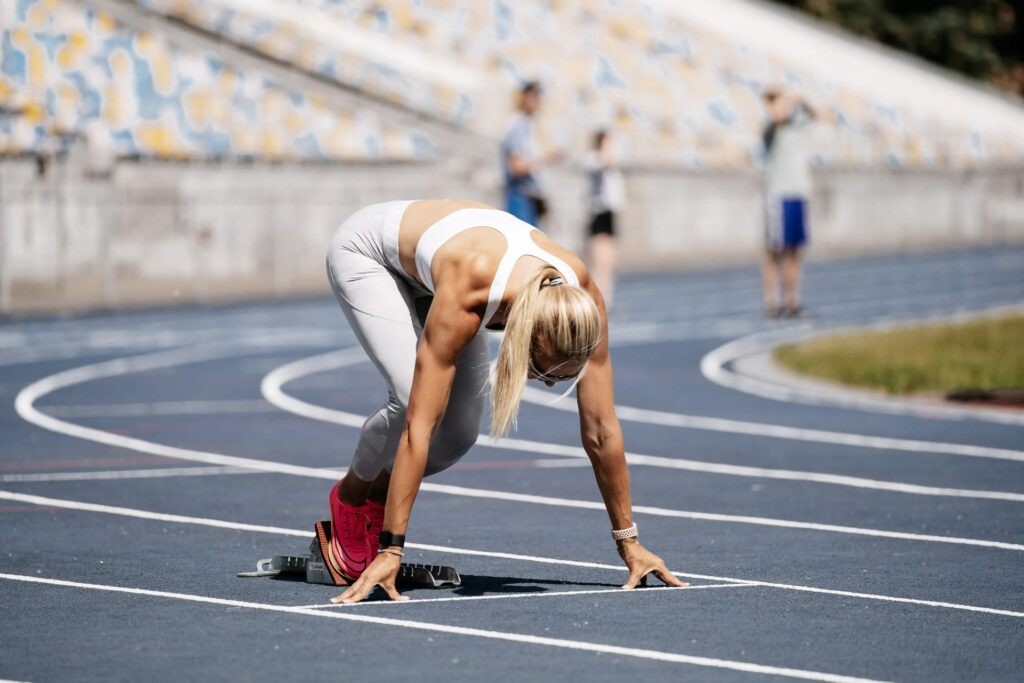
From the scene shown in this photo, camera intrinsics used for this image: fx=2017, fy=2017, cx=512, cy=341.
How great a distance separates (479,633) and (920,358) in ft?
35.1

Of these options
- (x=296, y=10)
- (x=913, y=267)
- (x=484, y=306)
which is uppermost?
(x=296, y=10)

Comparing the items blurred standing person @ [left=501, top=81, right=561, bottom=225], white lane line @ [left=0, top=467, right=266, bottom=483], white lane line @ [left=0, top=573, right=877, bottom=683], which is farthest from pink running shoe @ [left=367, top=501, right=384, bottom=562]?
blurred standing person @ [left=501, top=81, right=561, bottom=225]

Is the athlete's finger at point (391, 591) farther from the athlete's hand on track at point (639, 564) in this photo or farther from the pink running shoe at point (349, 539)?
the athlete's hand on track at point (639, 564)

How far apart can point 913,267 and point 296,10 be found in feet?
40.2

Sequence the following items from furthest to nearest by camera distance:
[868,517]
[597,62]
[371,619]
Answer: [597,62]
[868,517]
[371,619]

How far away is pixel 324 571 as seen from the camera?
7.42 metres

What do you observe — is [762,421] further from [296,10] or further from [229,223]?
[296,10]

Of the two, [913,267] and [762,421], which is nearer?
[762,421]

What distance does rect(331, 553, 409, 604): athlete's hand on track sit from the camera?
675cm

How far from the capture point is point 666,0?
4819 centimetres

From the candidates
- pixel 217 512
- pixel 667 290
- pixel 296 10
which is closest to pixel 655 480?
pixel 217 512

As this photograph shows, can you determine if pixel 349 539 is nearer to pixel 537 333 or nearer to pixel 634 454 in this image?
pixel 537 333

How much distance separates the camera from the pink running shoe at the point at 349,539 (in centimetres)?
729

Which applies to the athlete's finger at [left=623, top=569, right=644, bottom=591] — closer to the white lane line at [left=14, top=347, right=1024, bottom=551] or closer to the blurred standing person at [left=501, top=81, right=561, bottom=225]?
the white lane line at [left=14, top=347, right=1024, bottom=551]
